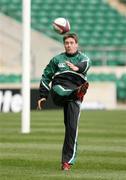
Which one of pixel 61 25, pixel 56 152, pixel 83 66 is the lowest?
pixel 56 152

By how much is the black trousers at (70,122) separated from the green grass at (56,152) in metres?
0.23

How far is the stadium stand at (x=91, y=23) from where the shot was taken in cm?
3572

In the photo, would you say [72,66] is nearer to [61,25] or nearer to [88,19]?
[61,25]

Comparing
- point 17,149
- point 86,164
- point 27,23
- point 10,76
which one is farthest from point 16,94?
point 86,164

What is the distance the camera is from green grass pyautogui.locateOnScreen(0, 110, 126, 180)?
948 centimetres

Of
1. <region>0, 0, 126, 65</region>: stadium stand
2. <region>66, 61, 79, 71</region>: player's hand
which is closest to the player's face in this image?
<region>66, 61, 79, 71</region>: player's hand

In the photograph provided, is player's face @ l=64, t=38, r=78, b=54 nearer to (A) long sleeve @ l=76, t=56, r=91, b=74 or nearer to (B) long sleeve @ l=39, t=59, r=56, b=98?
(A) long sleeve @ l=76, t=56, r=91, b=74

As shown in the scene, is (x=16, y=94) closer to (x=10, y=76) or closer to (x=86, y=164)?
(x=10, y=76)

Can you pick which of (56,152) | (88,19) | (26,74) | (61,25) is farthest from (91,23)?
(61,25)

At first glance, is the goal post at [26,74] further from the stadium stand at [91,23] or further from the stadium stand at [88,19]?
the stadium stand at [88,19]

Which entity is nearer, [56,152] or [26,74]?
[56,152]

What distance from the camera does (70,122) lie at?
385 inches

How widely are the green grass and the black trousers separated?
0.76 feet

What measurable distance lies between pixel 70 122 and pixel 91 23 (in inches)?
1180
